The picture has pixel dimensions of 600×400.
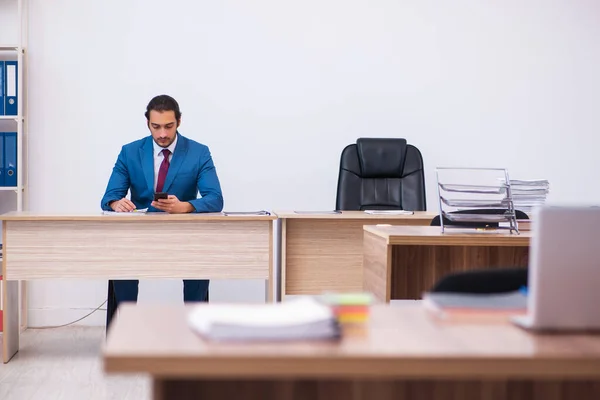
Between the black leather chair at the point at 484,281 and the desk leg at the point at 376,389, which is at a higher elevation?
the black leather chair at the point at 484,281

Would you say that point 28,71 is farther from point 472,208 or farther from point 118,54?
point 472,208

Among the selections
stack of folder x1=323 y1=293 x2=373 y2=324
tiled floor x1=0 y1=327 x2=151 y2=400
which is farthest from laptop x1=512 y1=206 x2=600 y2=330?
tiled floor x1=0 y1=327 x2=151 y2=400

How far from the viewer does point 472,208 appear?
332 centimetres

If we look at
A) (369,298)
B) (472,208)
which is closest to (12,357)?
(472,208)

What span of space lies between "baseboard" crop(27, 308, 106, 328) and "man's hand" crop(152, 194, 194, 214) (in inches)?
59.3

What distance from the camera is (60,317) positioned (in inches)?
195

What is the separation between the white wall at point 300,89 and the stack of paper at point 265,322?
387cm

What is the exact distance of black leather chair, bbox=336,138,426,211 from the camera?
14.7ft

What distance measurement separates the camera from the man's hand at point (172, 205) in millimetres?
3777

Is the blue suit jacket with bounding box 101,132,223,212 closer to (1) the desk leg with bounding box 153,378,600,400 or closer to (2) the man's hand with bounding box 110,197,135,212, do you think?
(2) the man's hand with bounding box 110,197,135,212

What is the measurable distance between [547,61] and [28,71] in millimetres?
3574

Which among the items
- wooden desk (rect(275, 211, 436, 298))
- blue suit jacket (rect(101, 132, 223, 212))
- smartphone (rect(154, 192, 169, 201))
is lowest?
wooden desk (rect(275, 211, 436, 298))

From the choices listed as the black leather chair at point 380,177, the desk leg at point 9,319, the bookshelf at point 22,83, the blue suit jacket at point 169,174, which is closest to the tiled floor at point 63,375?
the desk leg at point 9,319

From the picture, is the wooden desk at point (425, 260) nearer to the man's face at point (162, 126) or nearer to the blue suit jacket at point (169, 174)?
the blue suit jacket at point (169, 174)
